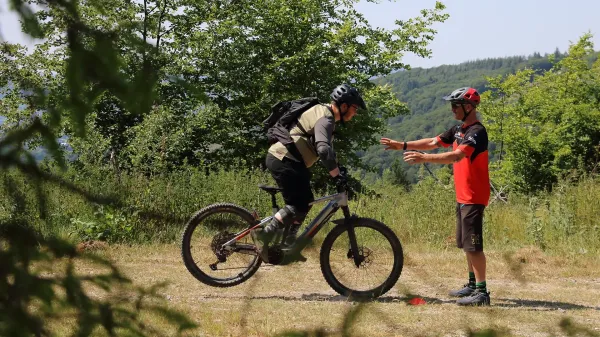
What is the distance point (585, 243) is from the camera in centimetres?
998

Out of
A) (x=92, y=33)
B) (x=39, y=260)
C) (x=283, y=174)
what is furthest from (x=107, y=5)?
(x=283, y=174)

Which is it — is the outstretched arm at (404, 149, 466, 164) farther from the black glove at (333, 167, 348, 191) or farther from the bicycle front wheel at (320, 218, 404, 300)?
the bicycle front wheel at (320, 218, 404, 300)

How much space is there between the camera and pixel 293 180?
21.1 ft

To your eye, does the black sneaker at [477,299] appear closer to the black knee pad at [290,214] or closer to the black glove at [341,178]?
the black glove at [341,178]

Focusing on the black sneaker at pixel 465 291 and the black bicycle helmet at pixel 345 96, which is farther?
the black sneaker at pixel 465 291

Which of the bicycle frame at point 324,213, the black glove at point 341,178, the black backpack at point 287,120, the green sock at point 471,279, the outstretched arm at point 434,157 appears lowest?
the green sock at point 471,279

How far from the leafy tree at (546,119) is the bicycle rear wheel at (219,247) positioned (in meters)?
28.7

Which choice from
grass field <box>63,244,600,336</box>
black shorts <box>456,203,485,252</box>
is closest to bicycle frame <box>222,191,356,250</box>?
grass field <box>63,244,600,336</box>

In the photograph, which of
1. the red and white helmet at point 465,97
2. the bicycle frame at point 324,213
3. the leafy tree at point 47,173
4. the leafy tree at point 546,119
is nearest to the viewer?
the leafy tree at point 47,173

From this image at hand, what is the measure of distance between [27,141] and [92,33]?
0.99 ft

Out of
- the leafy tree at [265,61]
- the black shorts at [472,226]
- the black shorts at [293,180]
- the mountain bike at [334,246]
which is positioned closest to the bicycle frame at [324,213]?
the mountain bike at [334,246]

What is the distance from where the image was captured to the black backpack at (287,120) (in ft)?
20.9

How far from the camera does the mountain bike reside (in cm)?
673

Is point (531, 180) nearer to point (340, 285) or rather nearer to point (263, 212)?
point (263, 212)
